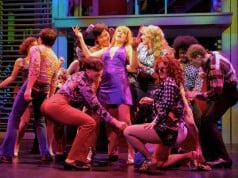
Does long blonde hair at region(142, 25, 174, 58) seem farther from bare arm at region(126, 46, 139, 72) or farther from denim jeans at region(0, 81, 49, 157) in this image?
denim jeans at region(0, 81, 49, 157)

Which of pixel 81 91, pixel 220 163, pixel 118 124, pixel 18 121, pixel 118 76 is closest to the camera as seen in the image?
pixel 118 124

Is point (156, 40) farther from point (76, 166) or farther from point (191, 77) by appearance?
point (76, 166)

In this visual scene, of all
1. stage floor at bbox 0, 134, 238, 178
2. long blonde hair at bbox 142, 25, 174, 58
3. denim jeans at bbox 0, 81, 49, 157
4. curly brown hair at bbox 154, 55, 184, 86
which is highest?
long blonde hair at bbox 142, 25, 174, 58

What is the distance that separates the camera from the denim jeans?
684cm

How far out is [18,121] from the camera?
273 inches

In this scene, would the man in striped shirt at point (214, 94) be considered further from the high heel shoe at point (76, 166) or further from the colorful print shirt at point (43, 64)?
the colorful print shirt at point (43, 64)

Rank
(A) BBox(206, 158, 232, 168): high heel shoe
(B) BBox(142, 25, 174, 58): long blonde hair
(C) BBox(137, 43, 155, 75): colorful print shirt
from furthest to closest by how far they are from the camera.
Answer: (C) BBox(137, 43, 155, 75): colorful print shirt
(B) BBox(142, 25, 174, 58): long blonde hair
(A) BBox(206, 158, 232, 168): high heel shoe

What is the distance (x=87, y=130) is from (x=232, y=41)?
16.3 feet

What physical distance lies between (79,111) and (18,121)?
3.58 feet

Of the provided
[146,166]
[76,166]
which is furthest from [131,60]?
[76,166]

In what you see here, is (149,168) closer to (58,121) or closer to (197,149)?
(197,149)

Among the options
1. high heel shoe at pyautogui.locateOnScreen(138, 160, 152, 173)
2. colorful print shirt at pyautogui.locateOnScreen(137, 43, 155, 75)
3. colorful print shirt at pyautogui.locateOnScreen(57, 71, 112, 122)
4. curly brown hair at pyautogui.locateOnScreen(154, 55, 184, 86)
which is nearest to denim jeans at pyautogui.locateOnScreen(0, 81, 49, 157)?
colorful print shirt at pyautogui.locateOnScreen(57, 71, 112, 122)

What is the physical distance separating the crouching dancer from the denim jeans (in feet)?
1.85

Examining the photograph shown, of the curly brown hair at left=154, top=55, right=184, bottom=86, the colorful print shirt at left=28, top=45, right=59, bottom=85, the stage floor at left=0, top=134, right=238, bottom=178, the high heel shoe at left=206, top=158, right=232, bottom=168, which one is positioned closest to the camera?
the stage floor at left=0, top=134, right=238, bottom=178
